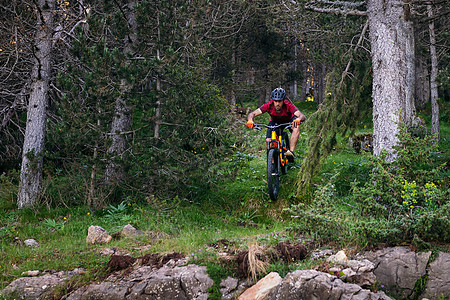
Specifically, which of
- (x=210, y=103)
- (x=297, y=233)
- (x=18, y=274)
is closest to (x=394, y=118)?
(x=297, y=233)

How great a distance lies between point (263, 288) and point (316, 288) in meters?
0.72

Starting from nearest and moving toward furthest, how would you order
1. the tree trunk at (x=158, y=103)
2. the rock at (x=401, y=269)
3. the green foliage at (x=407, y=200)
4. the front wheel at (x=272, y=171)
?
the rock at (x=401, y=269) → the green foliage at (x=407, y=200) → the front wheel at (x=272, y=171) → the tree trunk at (x=158, y=103)

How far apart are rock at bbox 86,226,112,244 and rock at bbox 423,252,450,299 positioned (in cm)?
535

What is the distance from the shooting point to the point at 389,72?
773 cm

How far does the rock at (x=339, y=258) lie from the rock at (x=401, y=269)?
46 centimetres

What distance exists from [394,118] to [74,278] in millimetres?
6637

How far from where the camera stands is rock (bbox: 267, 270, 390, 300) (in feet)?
15.5

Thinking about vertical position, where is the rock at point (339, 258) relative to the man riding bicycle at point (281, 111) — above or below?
below

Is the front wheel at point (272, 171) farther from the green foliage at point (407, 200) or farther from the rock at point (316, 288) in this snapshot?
the rock at point (316, 288)

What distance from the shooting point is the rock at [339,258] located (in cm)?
539

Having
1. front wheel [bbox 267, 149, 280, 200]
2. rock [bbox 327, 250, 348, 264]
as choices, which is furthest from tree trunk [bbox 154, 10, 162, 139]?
rock [bbox 327, 250, 348, 264]

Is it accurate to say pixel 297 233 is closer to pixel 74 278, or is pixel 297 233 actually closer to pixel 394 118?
pixel 394 118

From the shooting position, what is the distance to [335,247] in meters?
6.04

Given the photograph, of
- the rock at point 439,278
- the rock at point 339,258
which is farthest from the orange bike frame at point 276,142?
the rock at point 439,278
